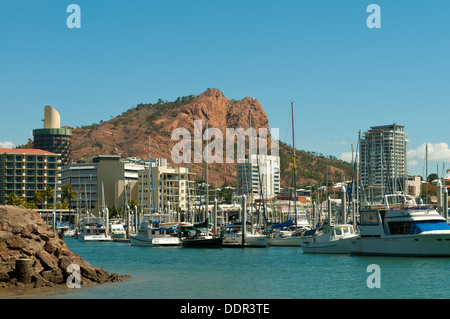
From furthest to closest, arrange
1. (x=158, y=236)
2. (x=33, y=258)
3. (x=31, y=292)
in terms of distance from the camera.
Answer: (x=158, y=236)
(x=33, y=258)
(x=31, y=292)

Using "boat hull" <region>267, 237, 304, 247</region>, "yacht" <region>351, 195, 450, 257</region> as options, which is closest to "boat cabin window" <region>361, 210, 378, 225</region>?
"yacht" <region>351, 195, 450, 257</region>

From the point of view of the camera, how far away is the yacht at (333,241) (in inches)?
2987

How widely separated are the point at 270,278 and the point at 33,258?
19.0 meters

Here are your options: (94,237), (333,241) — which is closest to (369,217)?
(333,241)

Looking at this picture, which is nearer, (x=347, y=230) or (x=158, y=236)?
(x=347, y=230)

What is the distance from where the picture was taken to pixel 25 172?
190000 mm

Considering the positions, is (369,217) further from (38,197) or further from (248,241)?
(38,197)

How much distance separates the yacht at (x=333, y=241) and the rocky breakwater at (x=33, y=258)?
34.9 meters

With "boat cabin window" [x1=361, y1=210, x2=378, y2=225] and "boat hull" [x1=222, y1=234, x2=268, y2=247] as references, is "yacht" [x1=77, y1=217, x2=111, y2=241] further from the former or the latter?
"boat cabin window" [x1=361, y1=210, x2=378, y2=225]

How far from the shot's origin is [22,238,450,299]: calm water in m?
42.7

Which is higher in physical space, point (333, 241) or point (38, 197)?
point (38, 197)

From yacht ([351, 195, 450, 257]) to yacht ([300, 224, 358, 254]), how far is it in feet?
22.4

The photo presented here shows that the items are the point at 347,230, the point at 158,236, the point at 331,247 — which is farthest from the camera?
the point at 158,236
